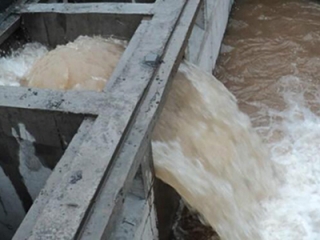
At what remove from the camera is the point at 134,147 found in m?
3.15

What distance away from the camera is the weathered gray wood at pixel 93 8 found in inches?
177

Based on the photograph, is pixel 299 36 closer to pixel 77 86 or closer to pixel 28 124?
pixel 77 86

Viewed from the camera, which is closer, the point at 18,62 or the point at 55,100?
the point at 55,100

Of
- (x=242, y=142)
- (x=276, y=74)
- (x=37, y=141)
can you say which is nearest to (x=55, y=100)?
(x=37, y=141)

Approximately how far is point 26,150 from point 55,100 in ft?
1.57

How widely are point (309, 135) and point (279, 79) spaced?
3.53 feet

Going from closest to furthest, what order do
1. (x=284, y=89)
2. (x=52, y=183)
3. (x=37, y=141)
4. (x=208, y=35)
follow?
(x=52, y=183)
(x=37, y=141)
(x=208, y=35)
(x=284, y=89)

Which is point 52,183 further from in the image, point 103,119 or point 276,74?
point 276,74

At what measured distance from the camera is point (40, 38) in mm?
4879

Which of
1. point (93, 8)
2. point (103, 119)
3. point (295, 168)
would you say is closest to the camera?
point (103, 119)

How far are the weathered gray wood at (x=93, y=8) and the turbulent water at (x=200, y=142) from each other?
0.26 meters

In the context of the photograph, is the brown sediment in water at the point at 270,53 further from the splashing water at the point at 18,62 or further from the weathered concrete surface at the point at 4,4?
the weathered concrete surface at the point at 4,4

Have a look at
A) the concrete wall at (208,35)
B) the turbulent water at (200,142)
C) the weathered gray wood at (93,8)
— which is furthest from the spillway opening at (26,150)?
the concrete wall at (208,35)

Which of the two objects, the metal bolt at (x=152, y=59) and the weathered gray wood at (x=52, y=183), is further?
the metal bolt at (x=152, y=59)
